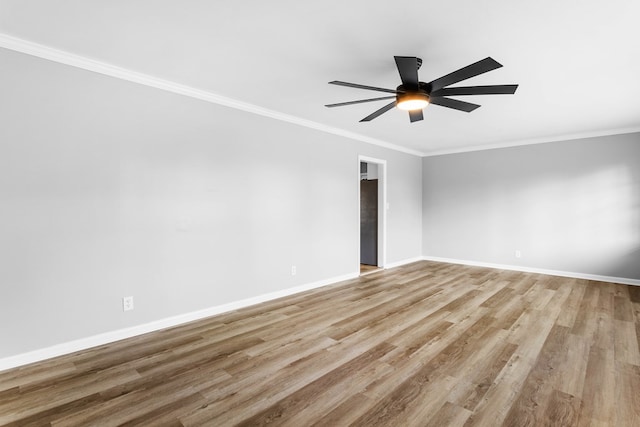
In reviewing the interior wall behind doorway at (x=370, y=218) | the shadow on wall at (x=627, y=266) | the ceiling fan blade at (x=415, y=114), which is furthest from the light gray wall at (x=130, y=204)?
the shadow on wall at (x=627, y=266)

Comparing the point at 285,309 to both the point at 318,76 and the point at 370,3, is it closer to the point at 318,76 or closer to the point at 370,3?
the point at 318,76

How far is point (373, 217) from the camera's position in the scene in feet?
21.1

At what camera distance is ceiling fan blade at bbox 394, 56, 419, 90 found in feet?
6.71

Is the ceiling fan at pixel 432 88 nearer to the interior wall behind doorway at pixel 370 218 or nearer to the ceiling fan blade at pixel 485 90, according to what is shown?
the ceiling fan blade at pixel 485 90

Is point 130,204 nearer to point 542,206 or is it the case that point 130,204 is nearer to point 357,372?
point 357,372

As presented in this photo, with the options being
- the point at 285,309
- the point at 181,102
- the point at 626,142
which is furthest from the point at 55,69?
the point at 626,142

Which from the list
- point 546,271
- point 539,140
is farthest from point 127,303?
point 539,140

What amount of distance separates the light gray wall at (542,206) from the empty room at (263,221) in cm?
20

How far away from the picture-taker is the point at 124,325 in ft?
9.53

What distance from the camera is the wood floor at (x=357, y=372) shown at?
185 centimetres

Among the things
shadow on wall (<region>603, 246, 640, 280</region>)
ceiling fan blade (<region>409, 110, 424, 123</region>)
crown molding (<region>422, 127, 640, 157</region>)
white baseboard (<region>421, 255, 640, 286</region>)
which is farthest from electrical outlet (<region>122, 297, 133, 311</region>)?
shadow on wall (<region>603, 246, 640, 280</region>)

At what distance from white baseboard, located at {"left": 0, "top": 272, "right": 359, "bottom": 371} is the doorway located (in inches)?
101

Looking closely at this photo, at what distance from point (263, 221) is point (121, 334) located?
1.91 metres

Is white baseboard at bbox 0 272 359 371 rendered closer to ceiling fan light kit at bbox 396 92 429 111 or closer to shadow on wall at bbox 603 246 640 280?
ceiling fan light kit at bbox 396 92 429 111
